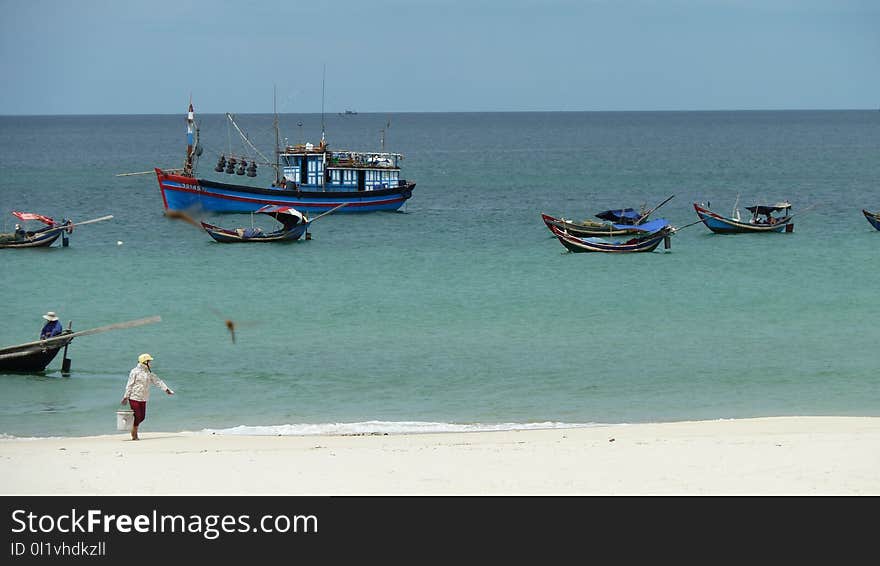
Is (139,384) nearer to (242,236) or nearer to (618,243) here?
(242,236)

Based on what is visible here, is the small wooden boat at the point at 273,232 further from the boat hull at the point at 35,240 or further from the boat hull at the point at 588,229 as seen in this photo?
the boat hull at the point at 588,229

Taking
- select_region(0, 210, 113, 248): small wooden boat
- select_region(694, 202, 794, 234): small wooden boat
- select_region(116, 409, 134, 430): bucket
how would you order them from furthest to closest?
select_region(694, 202, 794, 234): small wooden boat → select_region(0, 210, 113, 248): small wooden boat → select_region(116, 409, 134, 430): bucket

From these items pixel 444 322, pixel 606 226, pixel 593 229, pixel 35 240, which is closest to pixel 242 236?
pixel 35 240

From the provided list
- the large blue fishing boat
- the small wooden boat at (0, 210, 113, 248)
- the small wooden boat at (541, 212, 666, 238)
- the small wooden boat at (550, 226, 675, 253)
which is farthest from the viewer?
the large blue fishing boat

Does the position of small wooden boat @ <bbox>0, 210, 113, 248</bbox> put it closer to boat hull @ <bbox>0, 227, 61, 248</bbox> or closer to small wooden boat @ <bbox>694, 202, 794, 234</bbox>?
boat hull @ <bbox>0, 227, 61, 248</bbox>

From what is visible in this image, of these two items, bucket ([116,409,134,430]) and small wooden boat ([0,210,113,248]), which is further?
small wooden boat ([0,210,113,248])

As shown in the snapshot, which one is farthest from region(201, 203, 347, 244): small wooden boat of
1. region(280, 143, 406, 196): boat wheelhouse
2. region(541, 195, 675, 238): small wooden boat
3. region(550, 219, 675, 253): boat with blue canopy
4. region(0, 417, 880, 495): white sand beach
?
region(0, 417, 880, 495): white sand beach

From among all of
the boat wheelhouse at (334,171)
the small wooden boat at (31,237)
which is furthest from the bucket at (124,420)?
the boat wheelhouse at (334,171)

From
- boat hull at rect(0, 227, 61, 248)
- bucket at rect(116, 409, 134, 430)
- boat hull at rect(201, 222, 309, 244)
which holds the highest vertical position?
bucket at rect(116, 409, 134, 430)

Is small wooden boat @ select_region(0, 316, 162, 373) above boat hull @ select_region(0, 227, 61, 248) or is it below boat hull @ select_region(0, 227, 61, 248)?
above

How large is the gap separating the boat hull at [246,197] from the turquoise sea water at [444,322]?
88 centimetres

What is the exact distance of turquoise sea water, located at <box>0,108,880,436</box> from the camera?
17797mm

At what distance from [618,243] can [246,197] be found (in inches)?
721
